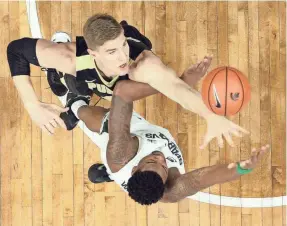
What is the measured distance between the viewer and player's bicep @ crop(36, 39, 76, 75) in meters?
3.11

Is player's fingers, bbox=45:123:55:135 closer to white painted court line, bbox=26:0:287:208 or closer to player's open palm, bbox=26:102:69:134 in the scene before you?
player's open palm, bbox=26:102:69:134

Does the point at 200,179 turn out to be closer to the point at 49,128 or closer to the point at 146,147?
the point at 146,147

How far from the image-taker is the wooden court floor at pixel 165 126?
4.05 meters

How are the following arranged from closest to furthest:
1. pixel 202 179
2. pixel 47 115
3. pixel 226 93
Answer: pixel 226 93
pixel 202 179
pixel 47 115

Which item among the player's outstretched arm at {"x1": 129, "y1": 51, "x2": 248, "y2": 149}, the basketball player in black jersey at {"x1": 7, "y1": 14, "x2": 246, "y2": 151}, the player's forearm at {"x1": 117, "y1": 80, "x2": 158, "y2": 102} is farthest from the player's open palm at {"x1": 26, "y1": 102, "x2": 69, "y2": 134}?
the player's outstretched arm at {"x1": 129, "y1": 51, "x2": 248, "y2": 149}

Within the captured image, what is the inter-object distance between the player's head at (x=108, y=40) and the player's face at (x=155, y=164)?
533mm

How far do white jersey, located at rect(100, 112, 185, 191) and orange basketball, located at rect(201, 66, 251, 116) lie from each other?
1.75 feet

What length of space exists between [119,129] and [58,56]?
64 centimetres

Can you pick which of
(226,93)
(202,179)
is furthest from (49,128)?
(226,93)

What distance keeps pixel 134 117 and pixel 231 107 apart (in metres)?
0.95

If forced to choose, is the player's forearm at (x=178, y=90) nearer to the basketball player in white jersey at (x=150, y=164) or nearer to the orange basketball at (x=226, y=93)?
the basketball player in white jersey at (x=150, y=164)

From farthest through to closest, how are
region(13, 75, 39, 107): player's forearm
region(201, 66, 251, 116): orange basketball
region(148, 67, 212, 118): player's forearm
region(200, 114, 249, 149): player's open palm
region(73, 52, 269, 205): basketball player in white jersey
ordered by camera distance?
region(13, 75, 39, 107): player's forearm < region(201, 66, 251, 116): orange basketball < region(73, 52, 269, 205): basketball player in white jersey < region(148, 67, 212, 118): player's forearm < region(200, 114, 249, 149): player's open palm

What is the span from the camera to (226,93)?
8.92ft

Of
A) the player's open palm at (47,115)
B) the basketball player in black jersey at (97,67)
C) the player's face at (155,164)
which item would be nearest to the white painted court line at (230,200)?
the basketball player in black jersey at (97,67)
